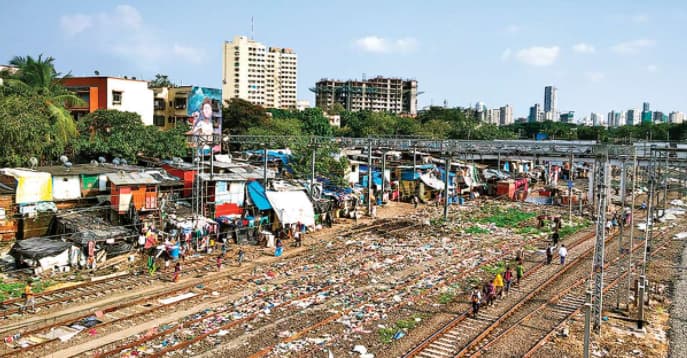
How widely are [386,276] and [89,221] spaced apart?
1197 cm

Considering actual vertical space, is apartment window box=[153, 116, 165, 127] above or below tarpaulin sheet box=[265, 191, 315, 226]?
above

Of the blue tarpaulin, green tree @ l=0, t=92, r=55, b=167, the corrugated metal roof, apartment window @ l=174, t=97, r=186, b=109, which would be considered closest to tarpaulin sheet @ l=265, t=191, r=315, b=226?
the corrugated metal roof

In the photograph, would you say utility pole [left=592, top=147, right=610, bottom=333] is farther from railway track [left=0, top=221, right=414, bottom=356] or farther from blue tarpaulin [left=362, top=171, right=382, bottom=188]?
blue tarpaulin [left=362, top=171, right=382, bottom=188]

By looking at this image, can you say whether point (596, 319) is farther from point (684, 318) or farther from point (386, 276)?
point (386, 276)

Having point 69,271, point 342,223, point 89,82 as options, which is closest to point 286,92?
point 89,82

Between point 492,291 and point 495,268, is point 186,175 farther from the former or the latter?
point 492,291

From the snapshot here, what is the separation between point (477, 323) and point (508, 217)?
19.5 meters

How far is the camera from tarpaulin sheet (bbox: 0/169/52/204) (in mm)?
22516

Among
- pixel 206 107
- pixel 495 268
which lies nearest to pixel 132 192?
pixel 495 268

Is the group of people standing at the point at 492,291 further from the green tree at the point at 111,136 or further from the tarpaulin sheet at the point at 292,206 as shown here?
the green tree at the point at 111,136

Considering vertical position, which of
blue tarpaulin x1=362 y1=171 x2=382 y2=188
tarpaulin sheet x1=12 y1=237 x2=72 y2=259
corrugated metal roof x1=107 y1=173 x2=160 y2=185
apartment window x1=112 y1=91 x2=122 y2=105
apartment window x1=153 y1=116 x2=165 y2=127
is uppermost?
apartment window x1=112 y1=91 x2=122 y2=105

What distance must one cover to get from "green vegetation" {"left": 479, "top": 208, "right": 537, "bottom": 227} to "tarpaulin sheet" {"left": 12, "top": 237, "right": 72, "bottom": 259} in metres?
22.2

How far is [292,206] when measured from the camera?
27.2 meters

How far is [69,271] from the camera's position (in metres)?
19.7
